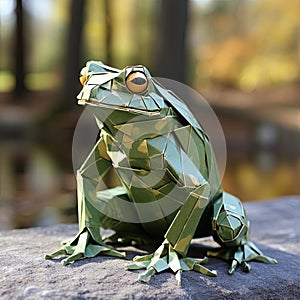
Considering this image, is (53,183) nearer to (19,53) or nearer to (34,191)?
(34,191)

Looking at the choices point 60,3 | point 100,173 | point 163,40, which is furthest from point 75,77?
point 100,173

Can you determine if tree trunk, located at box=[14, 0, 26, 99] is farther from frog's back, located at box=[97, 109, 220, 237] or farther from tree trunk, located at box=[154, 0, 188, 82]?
frog's back, located at box=[97, 109, 220, 237]

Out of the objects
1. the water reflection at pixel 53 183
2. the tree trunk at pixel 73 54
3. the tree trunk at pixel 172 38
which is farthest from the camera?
the tree trunk at pixel 73 54

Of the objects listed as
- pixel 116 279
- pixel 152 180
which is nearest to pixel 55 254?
pixel 116 279

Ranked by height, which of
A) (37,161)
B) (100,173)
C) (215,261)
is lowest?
(37,161)

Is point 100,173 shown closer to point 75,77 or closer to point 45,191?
point 45,191

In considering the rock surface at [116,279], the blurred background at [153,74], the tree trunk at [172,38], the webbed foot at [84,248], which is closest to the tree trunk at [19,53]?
the blurred background at [153,74]

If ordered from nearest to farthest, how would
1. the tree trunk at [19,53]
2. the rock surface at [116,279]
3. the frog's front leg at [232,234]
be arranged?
1. the rock surface at [116,279]
2. the frog's front leg at [232,234]
3. the tree trunk at [19,53]

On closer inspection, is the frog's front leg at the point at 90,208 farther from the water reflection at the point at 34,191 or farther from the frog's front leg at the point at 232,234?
the water reflection at the point at 34,191
